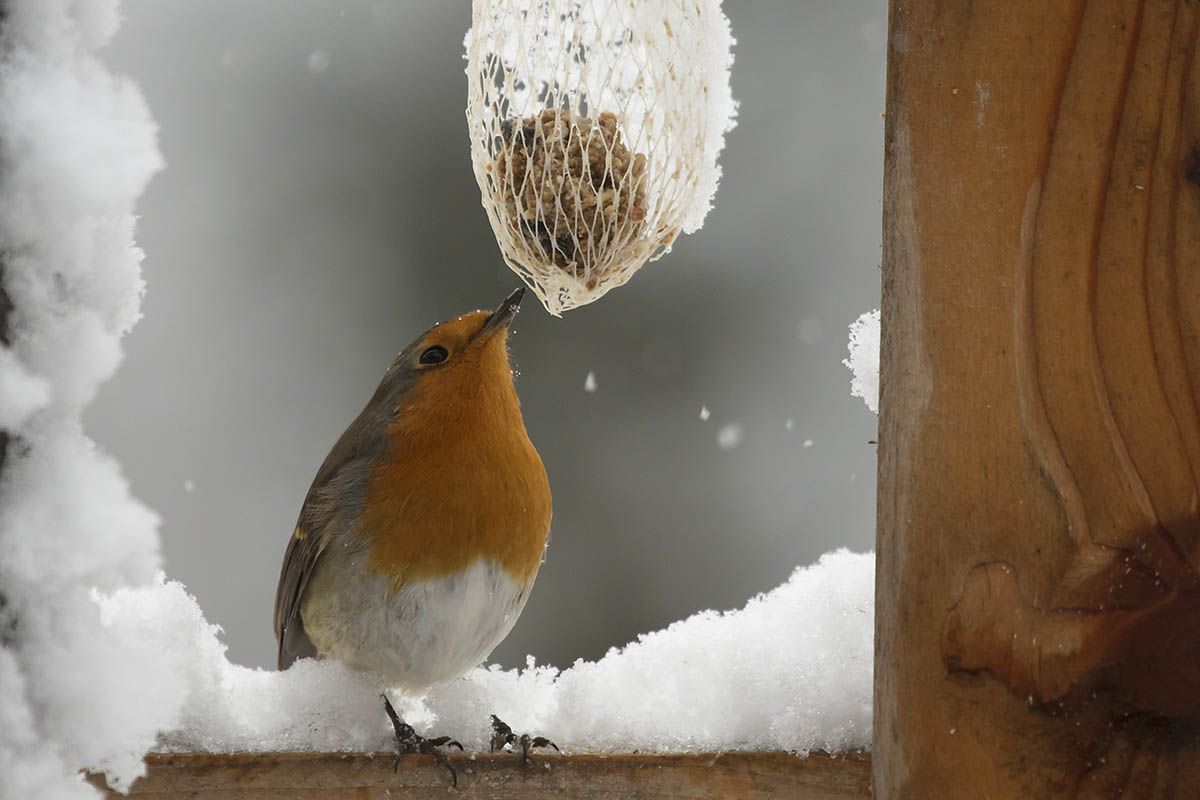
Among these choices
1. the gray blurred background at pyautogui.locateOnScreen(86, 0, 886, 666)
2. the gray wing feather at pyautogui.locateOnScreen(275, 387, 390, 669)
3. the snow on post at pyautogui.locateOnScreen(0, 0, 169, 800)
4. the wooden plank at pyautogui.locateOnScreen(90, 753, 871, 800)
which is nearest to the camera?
the snow on post at pyautogui.locateOnScreen(0, 0, 169, 800)

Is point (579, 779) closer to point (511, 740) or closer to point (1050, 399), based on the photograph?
point (511, 740)

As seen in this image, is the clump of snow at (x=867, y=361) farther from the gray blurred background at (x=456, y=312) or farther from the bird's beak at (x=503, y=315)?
the gray blurred background at (x=456, y=312)

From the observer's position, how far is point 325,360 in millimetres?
5793

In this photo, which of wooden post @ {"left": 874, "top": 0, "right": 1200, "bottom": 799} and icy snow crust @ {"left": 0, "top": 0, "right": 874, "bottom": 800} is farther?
wooden post @ {"left": 874, "top": 0, "right": 1200, "bottom": 799}

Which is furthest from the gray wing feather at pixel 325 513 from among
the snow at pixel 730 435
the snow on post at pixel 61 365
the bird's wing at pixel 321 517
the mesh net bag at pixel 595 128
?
the snow at pixel 730 435

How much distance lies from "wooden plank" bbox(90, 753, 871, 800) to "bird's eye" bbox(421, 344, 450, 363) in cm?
96

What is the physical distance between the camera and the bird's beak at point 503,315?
248 cm

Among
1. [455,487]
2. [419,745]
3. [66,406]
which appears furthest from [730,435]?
[66,406]

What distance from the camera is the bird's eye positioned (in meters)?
2.57

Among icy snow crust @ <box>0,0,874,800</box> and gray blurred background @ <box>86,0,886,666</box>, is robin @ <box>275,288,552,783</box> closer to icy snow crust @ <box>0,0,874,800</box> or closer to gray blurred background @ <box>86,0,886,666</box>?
icy snow crust @ <box>0,0,874,800</box>

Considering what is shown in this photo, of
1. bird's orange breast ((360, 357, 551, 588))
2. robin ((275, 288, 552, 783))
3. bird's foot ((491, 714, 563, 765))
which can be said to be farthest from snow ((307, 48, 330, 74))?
bird's foot ((491, 714, 563, 765))

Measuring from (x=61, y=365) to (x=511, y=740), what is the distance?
1117 mm

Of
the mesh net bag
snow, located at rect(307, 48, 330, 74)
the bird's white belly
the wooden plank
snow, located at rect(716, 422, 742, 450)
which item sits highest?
snow, located at rect(307, 48, 330, 74)

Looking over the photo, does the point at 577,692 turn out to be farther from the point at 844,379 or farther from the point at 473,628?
the point at 844,379
